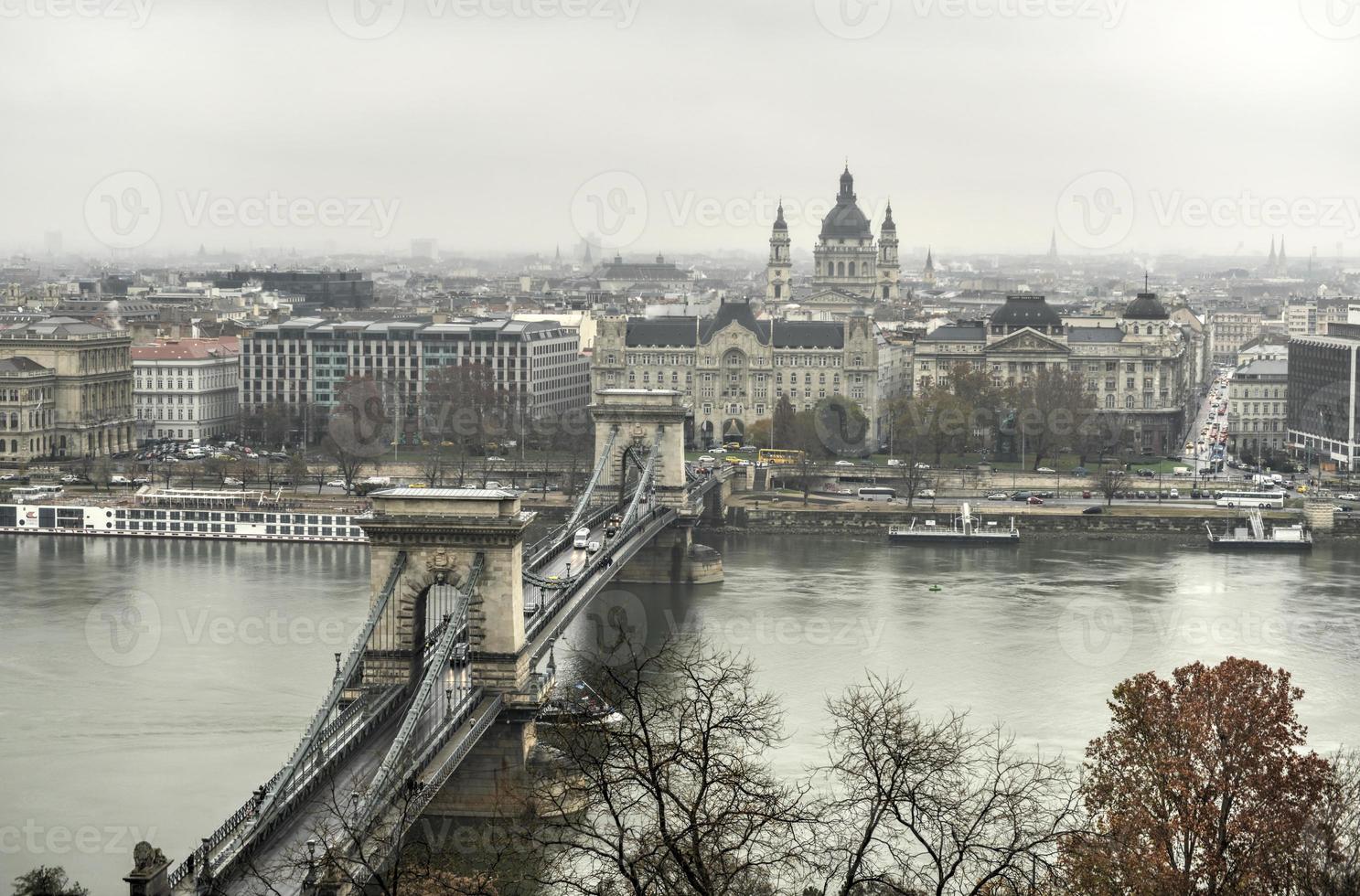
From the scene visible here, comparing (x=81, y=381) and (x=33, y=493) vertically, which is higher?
(x=81, y=381)

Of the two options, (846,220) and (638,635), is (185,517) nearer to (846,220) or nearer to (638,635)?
(638,635)

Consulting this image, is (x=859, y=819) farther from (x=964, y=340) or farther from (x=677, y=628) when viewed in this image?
(x=964, y=340)

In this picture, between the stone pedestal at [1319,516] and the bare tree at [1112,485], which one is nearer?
the stone pedestal at [1319,516]

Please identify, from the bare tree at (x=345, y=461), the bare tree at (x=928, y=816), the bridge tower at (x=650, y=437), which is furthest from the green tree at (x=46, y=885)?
the bare tree at (x=345, y=461)

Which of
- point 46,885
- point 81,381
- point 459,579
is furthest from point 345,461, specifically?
point 46,885

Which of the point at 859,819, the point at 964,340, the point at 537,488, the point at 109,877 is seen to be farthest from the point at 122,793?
the point at 964,340

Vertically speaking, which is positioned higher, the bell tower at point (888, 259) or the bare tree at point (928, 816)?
the bell tower at point (888, 259)

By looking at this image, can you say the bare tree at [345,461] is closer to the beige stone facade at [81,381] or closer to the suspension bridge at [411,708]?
the beige stone facade at [81,381]

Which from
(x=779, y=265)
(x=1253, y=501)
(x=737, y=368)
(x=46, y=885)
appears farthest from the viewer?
(x=779, y=265)
